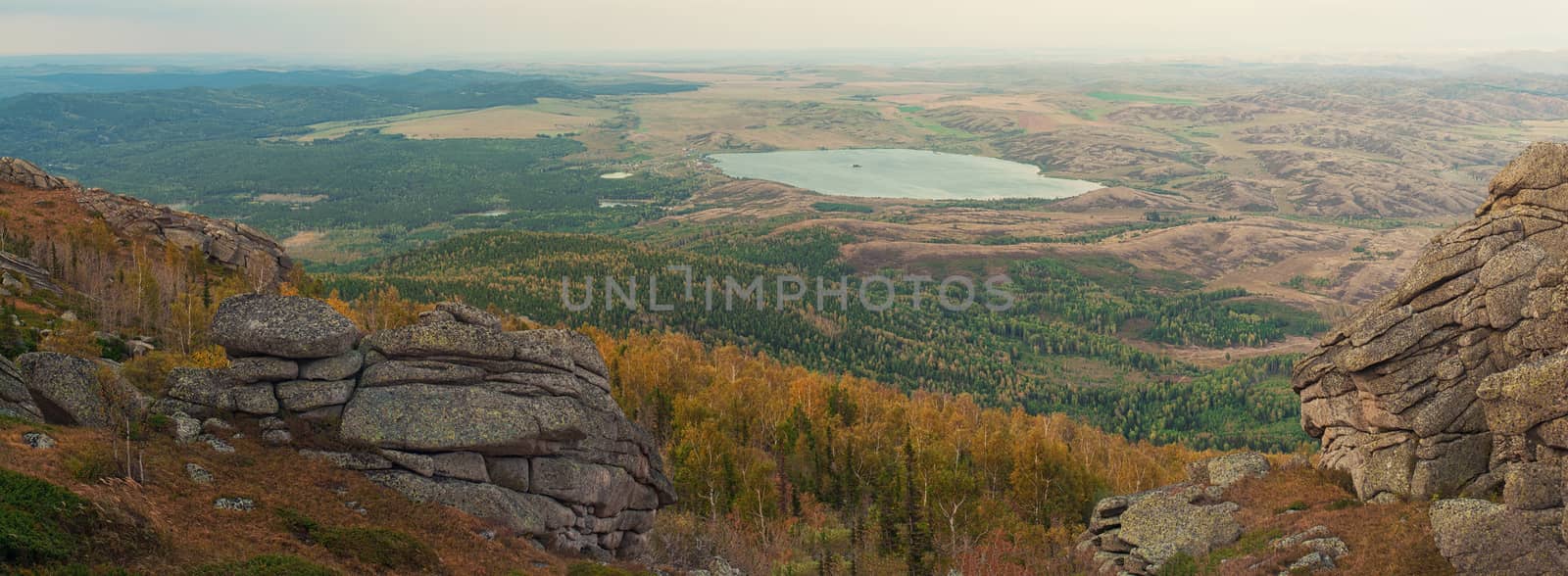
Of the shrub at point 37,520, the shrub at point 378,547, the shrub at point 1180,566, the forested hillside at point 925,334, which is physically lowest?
the forested hillside at point 925,334

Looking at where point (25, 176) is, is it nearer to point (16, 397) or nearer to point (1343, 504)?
point (16, 397)

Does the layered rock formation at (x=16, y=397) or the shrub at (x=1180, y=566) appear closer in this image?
the layered rock formation at (x=16, y=397)

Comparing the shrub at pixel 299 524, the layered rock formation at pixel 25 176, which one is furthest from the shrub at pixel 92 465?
the layered rock formation at pixel 25 176

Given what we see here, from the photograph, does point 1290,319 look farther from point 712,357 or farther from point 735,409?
point 735,409

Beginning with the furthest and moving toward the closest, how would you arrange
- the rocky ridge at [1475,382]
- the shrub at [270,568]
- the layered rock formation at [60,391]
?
the rocky ridge at [1475,382] → the layered rock formation at [60,391] → the shrub at [270,568]

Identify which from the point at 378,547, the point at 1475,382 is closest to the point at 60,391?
the point at 378,547

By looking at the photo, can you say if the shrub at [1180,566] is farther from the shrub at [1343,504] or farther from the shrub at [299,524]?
the shrub at [299,524]
